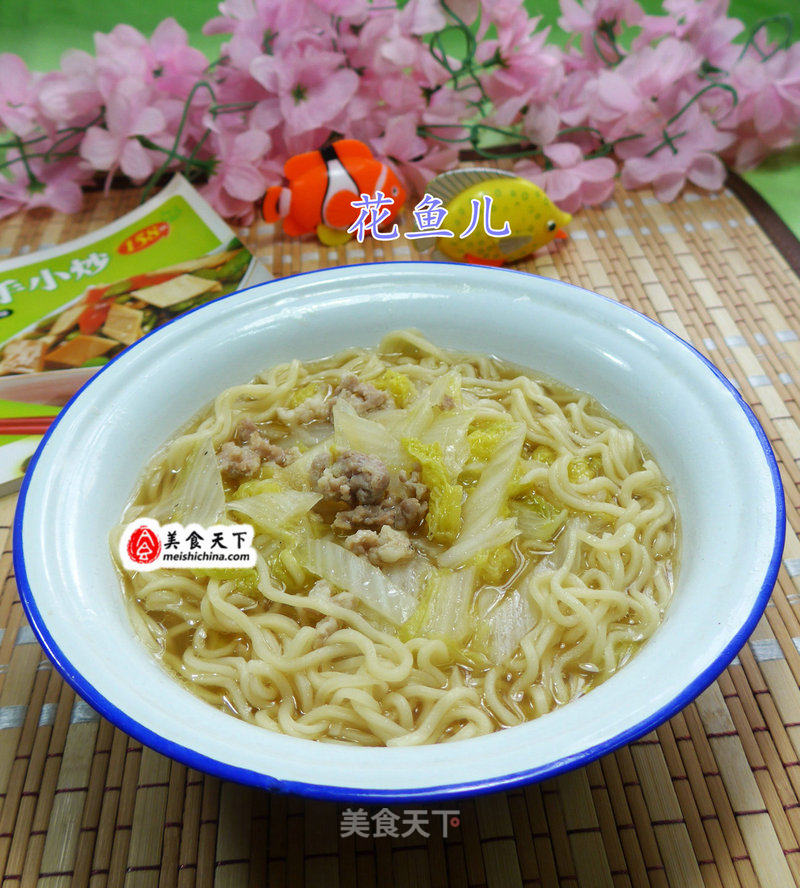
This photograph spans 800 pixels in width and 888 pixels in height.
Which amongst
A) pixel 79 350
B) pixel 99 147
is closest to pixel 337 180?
pixel 99 147

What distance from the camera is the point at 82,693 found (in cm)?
150

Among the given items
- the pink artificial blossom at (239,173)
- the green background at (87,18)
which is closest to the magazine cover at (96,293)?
the pink artificial blossom at (239,173)

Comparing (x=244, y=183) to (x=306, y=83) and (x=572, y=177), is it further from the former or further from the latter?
(x=572, y=177)

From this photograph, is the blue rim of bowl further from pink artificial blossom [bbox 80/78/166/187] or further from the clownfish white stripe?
pink artificial blossom [bbox 80/78/166/187]

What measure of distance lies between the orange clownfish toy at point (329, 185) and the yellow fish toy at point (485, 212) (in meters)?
0.37

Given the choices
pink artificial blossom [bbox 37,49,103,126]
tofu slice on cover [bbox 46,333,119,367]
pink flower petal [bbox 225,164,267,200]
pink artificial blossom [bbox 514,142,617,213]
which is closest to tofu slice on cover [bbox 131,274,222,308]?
tofu slice on cover [bbox 46,333,119,367]

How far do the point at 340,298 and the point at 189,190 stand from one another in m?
1.76

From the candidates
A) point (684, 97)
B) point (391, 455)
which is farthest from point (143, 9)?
point (391, 455)

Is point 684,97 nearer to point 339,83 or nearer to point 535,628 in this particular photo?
point 339,83

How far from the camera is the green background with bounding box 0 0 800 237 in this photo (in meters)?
5.38

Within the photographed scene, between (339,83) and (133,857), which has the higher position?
(339,83)

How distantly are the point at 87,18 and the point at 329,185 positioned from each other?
3.32m

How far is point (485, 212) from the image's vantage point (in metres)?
3.37

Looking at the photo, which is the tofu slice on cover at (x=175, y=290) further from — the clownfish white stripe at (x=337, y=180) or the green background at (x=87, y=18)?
the green background at (x=87, y=18)
